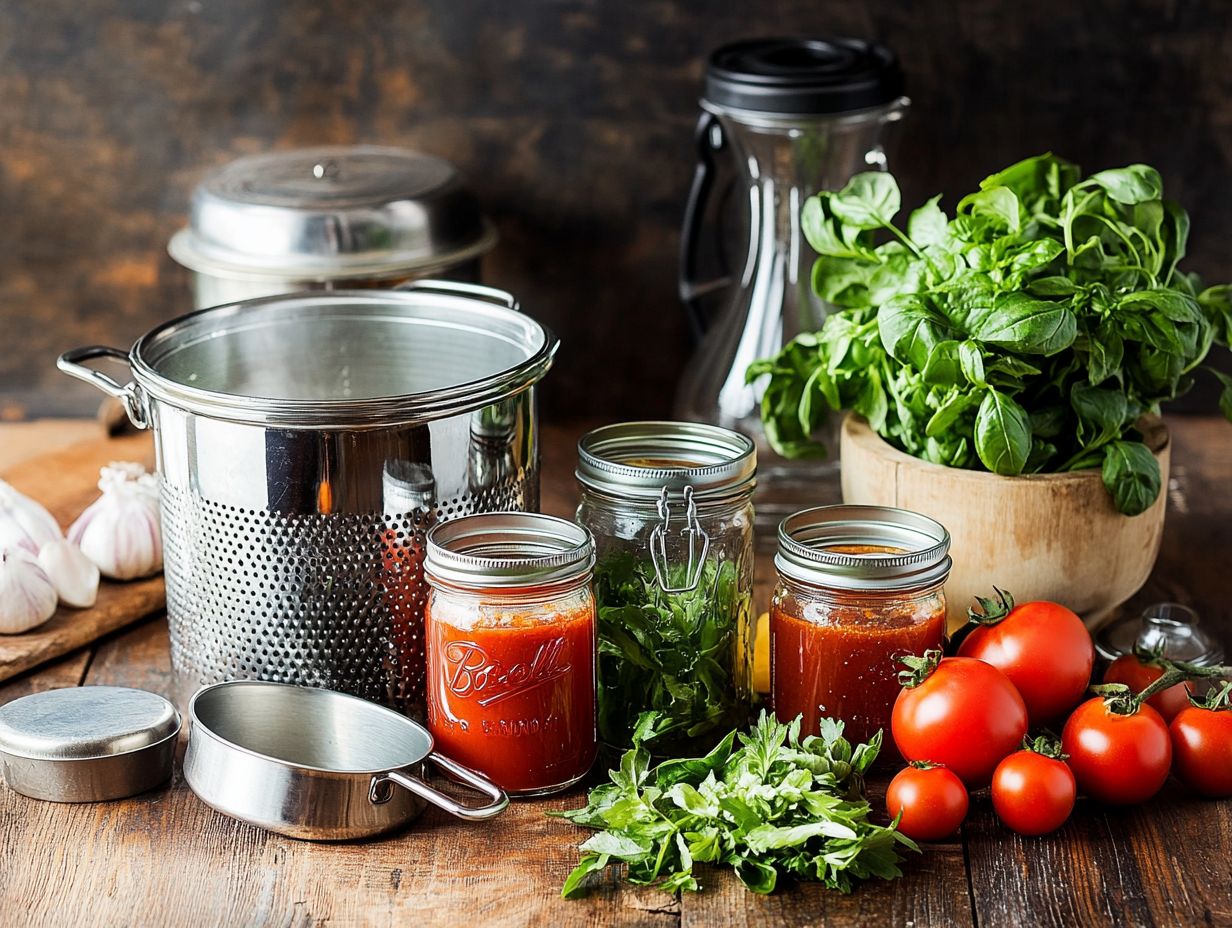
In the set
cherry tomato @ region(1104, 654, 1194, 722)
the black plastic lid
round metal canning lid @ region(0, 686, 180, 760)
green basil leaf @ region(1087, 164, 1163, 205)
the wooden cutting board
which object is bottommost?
the wooden cutting board

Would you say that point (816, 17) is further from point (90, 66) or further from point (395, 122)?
point (90, 66)

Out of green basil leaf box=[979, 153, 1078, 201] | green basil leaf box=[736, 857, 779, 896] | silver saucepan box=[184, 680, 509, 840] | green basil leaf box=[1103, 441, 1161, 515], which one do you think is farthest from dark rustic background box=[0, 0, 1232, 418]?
green basil leaf box=[736, 857, 779, 896]

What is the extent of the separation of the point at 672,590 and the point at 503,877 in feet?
0.75

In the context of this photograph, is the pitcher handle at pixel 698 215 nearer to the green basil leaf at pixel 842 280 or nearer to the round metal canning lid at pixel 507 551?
the green basil leaf at pixel 842 280

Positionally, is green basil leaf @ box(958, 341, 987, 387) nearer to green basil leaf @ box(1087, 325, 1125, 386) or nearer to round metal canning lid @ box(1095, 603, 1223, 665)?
green basil leaf @ box(1087, 325, 1125, 386)

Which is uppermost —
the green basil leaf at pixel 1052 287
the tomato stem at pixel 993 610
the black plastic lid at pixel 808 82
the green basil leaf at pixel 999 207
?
the black plastic lid at pixel 808 82

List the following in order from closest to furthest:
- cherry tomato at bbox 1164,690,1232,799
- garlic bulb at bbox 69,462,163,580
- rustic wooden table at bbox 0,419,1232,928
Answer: rustic wooden table at bbox 0,419,1232,928 → cherry tomato at bbox 1164,690,1232,799 → garlic bulb at bbox 69,462,163,580

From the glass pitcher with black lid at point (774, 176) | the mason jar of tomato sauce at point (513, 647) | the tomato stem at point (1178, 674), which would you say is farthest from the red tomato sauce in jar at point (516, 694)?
the glass pitcher with black lid at point (774, 176)

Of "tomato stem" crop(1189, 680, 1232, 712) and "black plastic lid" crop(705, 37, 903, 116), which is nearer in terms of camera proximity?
"tomato stem" crop(1189, 680, 1232, 712)

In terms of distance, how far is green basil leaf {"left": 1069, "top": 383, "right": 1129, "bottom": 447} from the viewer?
1117mm

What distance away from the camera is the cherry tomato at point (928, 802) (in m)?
0.95

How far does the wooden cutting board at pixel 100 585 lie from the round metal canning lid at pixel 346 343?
9.7 inches

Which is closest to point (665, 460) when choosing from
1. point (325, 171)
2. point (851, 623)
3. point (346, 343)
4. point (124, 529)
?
point (851, 623)

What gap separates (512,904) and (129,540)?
60cm
